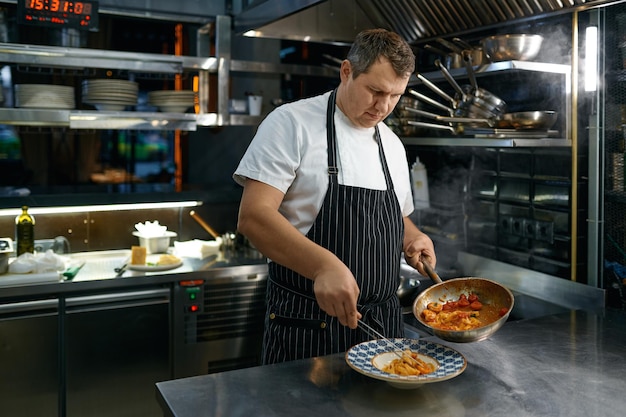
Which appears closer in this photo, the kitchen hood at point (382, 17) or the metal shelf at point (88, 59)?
the kitchen hood at point (382, 17)

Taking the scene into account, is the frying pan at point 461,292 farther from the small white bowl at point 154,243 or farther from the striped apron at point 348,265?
the small white bowl at point 154,243

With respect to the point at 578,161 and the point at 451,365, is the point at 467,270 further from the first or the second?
the point at 451,365

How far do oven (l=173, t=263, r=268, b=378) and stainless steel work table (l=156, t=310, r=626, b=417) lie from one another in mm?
1661

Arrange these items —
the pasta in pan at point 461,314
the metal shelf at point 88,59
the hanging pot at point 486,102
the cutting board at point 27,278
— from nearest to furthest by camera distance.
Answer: the pasta in pan at point 461,314 → the hanging pot at point 486,102 → the cutting board at point 27,278 → the metal shelf at point 88,59

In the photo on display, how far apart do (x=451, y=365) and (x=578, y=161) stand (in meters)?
1.50

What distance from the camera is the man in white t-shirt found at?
76.5 inches

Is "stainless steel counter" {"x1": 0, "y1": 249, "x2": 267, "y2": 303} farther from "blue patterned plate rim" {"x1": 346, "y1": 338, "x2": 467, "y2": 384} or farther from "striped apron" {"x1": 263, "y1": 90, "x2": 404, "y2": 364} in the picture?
"blue patterned plate rim" {"x1": 346, "y1": 338, "x2": 467, "y2": 384}

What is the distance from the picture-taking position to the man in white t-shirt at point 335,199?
194cm

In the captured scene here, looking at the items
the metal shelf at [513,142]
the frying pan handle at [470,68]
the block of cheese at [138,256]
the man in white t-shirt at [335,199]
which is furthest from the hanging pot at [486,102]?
the block of cheese at [138,256]

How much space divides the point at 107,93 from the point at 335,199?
202cm

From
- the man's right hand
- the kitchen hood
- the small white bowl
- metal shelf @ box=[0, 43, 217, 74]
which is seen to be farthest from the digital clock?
the man's right hand

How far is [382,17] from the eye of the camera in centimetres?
371

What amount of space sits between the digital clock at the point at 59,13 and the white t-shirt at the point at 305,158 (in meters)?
1.91

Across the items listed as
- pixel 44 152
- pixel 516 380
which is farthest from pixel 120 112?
pixel 516 380
